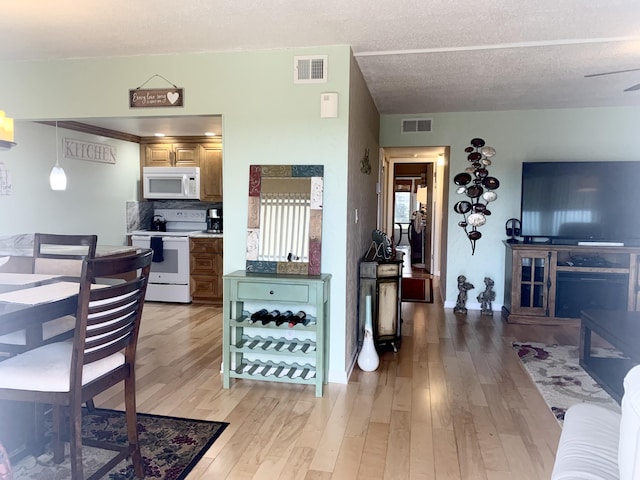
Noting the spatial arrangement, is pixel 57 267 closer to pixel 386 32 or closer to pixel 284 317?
pixel 284 317

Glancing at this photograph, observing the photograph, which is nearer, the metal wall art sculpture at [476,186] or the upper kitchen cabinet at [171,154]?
the metal wall art sculpture at [476,186]

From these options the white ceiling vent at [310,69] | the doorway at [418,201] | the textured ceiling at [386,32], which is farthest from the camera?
the doorway at [418,201]

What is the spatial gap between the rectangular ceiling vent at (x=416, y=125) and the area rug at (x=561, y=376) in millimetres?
2704

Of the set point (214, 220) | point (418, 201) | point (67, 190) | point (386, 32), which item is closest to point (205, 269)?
point (214, 220)

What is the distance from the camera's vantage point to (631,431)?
1133mm

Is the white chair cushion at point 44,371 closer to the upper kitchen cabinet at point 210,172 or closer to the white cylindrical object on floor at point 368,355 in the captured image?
the white cylindrical object on floor at point 368,355

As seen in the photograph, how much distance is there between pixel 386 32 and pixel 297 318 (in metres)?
1.93

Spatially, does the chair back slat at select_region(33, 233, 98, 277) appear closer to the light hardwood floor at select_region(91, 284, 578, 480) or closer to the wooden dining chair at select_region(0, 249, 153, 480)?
the light hardwood floor at select_region(91, 284, 578, 480)

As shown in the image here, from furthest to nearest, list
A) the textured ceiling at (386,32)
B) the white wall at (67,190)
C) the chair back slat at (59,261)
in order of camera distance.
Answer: the white wall at (67,190) → the chair back slat at (59,261) → the textured ceiling at (386,32)

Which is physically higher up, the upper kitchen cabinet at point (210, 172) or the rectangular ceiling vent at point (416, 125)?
the rectangular ceiling vent at point (416, 125)

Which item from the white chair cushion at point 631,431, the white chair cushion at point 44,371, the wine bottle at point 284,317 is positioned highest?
the white chair cushion at point 631,431

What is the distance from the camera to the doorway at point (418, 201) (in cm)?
659

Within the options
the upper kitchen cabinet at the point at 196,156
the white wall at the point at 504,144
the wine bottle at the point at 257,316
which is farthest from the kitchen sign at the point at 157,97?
the white wall at the point at 504,144

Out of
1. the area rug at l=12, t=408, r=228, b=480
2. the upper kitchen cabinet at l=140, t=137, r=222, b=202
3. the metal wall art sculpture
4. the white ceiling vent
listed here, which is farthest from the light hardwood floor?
the upper kitchen cabinet at l=140, t=137, r=222, b=202
